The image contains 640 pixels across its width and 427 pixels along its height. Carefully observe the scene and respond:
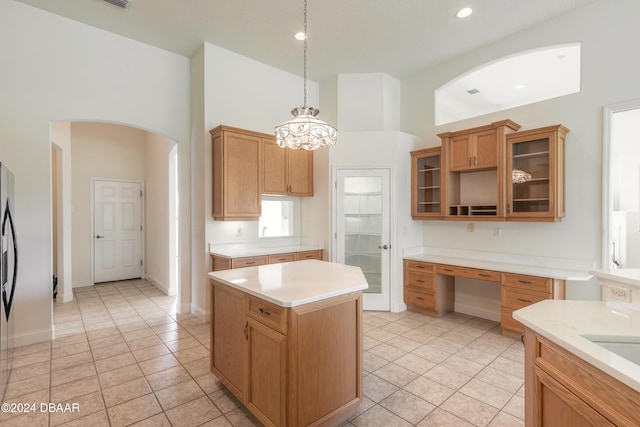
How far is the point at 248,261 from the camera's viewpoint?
4.01 metres

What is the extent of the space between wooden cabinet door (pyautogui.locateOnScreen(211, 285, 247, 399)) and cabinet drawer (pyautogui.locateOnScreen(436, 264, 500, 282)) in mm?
2953

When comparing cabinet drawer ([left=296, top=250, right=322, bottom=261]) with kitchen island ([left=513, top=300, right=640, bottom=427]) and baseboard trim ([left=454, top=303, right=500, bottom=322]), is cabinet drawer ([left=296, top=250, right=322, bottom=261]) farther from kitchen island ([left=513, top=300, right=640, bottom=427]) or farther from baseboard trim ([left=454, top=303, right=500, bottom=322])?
kitchen island ([left=513, top=300, right=640, bottom=427])

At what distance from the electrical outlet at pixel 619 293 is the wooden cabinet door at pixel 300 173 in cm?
377

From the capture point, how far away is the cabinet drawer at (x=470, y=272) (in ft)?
12.1

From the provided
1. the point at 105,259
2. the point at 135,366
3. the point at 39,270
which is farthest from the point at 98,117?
the point at 105,259

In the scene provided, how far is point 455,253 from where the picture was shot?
14.8 feet

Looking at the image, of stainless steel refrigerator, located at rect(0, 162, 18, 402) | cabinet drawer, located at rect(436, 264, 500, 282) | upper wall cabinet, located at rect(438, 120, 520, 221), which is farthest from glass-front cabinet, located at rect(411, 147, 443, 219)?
stainless steel refrigerator, located at rect(0, 162, 18, 402)

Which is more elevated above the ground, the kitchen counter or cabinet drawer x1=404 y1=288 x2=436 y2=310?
the kitchen counter

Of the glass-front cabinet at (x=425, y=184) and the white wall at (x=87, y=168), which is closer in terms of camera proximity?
the glass-front cabinet at (x=425, y=184)

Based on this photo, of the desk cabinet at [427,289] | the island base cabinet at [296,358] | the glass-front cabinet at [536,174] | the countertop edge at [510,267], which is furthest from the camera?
the desk cabinet at [427,289]

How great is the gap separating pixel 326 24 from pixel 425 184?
256 centimetres

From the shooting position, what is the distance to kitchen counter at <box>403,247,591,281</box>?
3381mm

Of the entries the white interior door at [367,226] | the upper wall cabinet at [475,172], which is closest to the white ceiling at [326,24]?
the upper wall cabinet at [475,172]

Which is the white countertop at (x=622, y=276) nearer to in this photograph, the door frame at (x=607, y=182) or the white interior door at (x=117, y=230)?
the door frame at (x=607, y=182)
